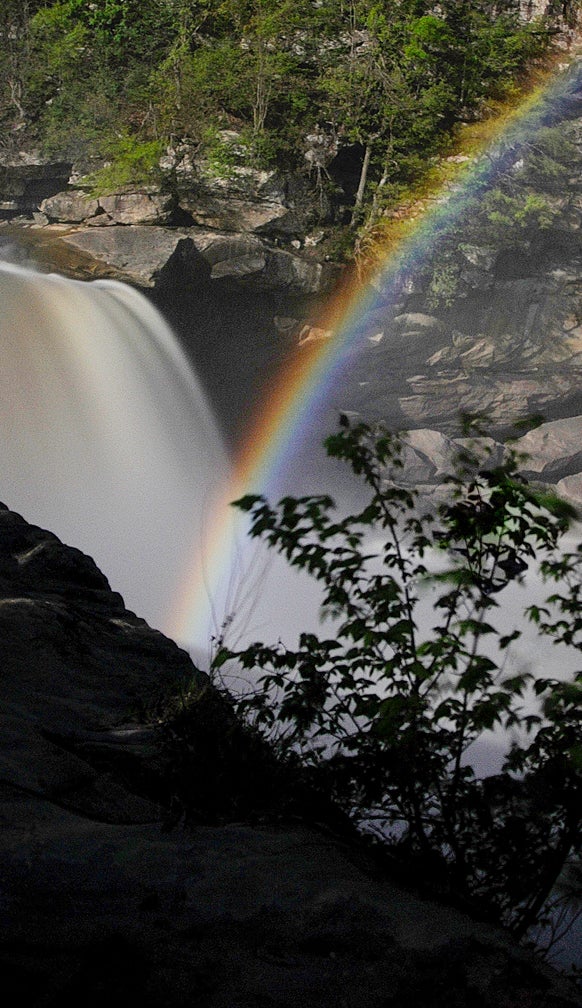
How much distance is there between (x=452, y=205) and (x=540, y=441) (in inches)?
188

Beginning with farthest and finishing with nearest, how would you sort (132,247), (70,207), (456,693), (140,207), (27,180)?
(27,180)
(70,207)
(140,207)
(132,247)
(456,693)

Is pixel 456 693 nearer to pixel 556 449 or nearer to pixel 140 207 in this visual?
pixel 140 207

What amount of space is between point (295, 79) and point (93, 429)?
8.24 metres

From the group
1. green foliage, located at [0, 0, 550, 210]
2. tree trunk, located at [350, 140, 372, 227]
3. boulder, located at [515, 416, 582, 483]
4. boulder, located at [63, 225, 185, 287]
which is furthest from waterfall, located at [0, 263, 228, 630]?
boulder, located at [515, 416, 582, 483]

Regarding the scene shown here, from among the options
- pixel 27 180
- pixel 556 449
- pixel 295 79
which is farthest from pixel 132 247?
pixel 556 449

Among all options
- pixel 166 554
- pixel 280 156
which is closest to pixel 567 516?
pixel 166 554

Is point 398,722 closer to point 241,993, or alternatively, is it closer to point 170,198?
point 241,993

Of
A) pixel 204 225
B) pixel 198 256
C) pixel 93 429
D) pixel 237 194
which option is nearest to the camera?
pixel 93 429

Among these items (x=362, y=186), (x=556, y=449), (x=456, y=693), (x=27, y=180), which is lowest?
(x=456, y=693)

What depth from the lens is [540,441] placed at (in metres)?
15.7

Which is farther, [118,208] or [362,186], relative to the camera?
[362,186]

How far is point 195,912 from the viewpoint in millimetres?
1805

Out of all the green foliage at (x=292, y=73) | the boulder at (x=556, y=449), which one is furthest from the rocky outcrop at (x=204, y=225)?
the boulder at (x=556, y=449)

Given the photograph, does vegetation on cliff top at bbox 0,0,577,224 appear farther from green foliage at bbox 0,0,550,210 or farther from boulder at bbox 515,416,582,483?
boulder at bbox 515,416,582,483
